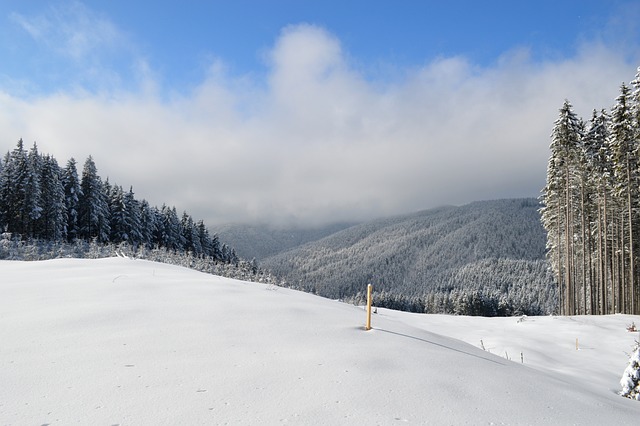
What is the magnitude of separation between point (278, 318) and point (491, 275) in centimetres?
17913

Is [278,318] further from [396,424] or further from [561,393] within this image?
[561,393]

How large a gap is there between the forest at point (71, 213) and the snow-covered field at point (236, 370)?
2100cm

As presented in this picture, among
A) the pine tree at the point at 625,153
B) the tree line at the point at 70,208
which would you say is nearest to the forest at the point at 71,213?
the tree line at the point at 70,208

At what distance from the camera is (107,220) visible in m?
48.8

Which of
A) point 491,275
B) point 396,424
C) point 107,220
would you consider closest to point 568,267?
point 396,424

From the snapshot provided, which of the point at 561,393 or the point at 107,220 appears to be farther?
the point at 107,220

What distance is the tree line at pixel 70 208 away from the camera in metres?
39.8

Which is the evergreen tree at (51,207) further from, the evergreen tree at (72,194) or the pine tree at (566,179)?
the pine tree at (566,179)

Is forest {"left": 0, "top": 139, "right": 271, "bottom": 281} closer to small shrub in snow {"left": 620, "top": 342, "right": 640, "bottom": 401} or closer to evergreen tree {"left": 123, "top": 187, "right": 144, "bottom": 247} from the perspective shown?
evergreen tree {"left": 123, "top": 187, "right": 144, "bottom": 247}

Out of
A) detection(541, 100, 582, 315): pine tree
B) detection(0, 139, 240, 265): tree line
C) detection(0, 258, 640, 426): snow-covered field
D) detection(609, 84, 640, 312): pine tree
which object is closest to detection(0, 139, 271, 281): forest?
detection(0, 139, 240, 265): tree line

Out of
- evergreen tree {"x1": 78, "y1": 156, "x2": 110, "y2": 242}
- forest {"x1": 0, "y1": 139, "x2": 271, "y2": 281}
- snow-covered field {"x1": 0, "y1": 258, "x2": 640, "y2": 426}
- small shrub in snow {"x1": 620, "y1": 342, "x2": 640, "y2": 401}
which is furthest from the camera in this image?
evergreen tree {"x1": 78, "y1": 156, "x2": 110, "y2": 242}

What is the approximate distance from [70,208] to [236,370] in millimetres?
51473

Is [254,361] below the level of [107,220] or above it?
below

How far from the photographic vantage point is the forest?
37812 millimetres
